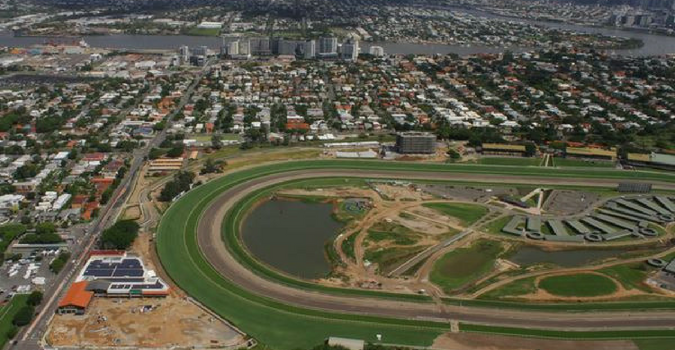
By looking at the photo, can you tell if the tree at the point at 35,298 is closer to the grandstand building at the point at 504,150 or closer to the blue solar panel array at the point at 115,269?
the blue solar panel array at the point at 115,269

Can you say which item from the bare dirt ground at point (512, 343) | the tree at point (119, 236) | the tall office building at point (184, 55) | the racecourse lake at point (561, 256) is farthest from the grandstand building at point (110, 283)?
the tall office building at point (184, 55)

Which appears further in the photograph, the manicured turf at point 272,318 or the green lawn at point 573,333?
the green lawn at point 573,333

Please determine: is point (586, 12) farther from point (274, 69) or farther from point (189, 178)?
point (189, 178)

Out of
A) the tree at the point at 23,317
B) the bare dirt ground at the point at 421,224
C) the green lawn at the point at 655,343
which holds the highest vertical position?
the green lawn at the point at 655,343

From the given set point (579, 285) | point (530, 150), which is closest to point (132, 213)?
point (579, 285)

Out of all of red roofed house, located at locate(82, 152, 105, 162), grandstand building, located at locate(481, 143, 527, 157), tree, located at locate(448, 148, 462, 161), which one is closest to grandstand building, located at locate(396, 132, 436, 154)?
tree, located at locate(448, 148, 462, 161)

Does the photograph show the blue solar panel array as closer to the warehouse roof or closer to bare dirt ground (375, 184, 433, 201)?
bare dirt ground (375, 184, 433, 201)

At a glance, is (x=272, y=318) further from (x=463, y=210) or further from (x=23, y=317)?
(x=463, y=210)
